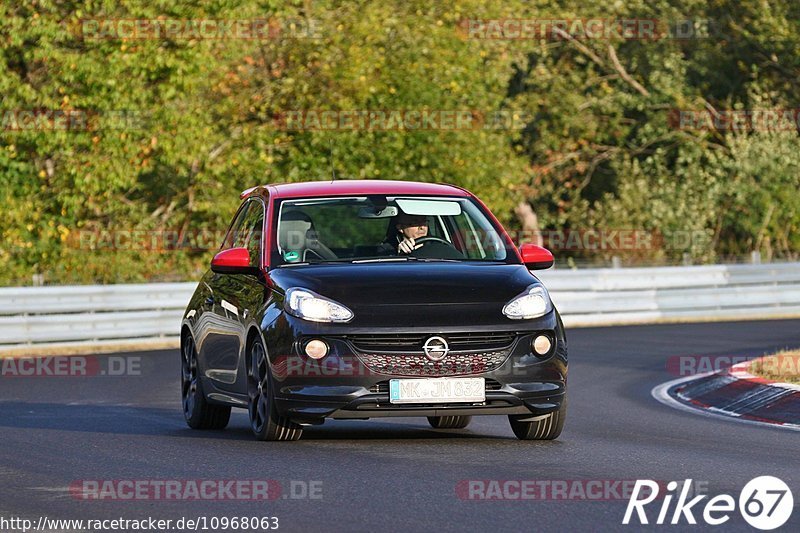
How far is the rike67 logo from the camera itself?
7961 mm

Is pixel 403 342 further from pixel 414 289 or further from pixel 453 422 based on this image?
pixel 453 422

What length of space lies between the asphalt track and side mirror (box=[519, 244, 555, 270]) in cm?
116

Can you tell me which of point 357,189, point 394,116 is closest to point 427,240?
point 357,189

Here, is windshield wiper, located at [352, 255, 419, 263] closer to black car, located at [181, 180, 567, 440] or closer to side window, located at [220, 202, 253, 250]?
black car, located at [181, 180, 567, 440]

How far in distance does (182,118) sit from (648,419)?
18212 millimetres

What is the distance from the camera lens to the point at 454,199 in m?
12.4

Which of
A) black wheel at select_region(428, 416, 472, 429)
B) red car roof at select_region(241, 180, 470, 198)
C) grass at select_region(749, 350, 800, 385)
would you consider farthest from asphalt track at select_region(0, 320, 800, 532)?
red car roof at select_region(241, 180, 470, 198)

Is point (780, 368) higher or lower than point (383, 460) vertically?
lower

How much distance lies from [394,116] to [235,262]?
23.5 metres

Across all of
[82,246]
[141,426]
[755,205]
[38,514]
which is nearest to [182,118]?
[82,246]

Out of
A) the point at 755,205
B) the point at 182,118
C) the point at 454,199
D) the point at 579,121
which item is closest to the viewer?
the point at 454,199

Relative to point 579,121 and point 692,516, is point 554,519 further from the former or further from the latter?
point 579,121

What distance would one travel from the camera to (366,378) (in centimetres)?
1066

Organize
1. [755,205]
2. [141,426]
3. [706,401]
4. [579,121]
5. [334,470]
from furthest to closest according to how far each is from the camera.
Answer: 1. [579,121]
2. [755,205]
3. [706,401]
4. [141,426]
5. [334,470]
